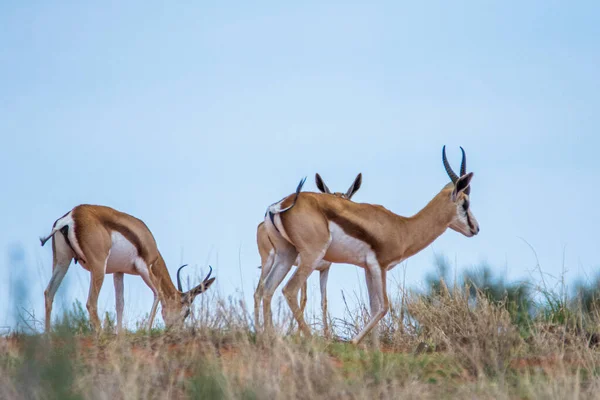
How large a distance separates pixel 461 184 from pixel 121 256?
5.08 metres

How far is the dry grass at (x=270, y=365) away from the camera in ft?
25.1

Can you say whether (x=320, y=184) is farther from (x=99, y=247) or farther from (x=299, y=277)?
(x=299, y=277)

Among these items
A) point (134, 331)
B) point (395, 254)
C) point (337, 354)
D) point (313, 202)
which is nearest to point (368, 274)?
point (395, 254)

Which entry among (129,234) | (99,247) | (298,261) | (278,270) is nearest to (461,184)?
(298,261)

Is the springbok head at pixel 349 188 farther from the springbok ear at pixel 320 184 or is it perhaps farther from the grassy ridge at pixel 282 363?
the grassy ridge at pixel 282 363

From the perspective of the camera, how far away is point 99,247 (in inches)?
540

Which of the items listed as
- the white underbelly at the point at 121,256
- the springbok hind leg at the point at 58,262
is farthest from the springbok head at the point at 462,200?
the springbok hind leg at the point at 58,262

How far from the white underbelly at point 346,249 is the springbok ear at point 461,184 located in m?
1.74

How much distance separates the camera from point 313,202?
1184 cm

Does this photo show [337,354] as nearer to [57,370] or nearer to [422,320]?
[422,320]

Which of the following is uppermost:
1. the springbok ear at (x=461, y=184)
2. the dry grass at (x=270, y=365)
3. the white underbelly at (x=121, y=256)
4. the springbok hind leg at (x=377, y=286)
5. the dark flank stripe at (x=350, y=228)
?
the springbok ear at (x=461, y=184)

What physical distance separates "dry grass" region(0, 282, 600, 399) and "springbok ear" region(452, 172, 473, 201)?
2005mm

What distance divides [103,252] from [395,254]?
13.6 ft

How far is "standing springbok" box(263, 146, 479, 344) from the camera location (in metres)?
11.6
